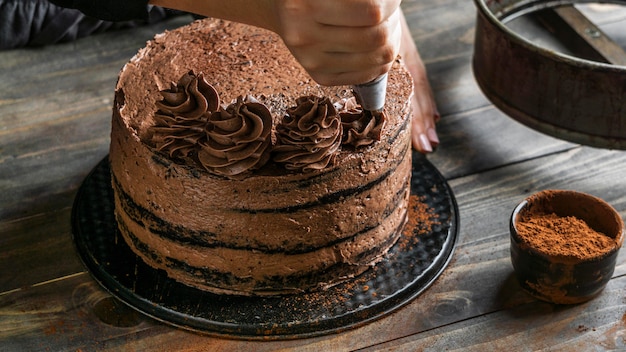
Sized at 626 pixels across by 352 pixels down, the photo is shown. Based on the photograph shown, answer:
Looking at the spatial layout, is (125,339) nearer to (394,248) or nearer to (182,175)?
(182,175)

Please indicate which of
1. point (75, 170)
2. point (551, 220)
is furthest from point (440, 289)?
point (75, 170)

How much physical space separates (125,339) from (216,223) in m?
0.34

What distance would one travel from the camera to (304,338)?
5.96 ft

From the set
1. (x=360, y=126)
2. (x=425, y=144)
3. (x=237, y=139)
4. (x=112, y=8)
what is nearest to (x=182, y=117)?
(x=237, y=139)

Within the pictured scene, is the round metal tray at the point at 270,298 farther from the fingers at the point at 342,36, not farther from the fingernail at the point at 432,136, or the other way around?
the fingers at the point at 342,36

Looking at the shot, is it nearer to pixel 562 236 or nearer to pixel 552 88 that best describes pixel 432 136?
pixel 552 88

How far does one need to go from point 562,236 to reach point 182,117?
2.88ft

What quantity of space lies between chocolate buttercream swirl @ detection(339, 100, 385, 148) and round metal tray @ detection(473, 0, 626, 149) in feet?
2.07

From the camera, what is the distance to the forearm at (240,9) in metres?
1.45

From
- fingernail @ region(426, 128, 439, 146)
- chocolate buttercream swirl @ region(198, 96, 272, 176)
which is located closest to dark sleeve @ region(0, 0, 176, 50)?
fingernail @ region(426, 128, 439, 146)

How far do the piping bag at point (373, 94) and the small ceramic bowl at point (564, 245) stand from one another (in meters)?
0.43

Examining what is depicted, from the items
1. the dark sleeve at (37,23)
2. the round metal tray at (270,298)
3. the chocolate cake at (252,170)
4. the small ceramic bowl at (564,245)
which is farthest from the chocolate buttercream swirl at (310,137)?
the dark sleeve at (37,23)

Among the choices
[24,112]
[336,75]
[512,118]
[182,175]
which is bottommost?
[24,112]

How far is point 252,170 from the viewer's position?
1.69 metres
